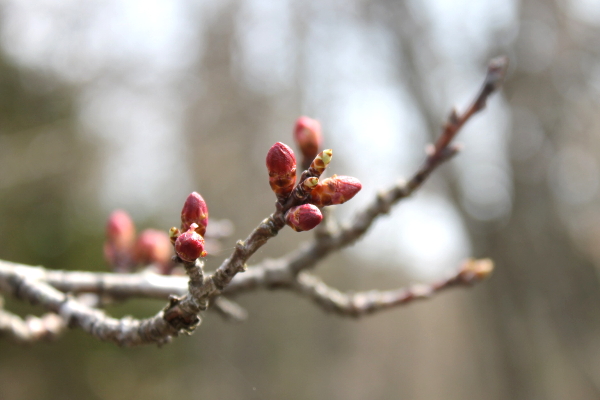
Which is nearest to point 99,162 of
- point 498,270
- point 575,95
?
point 498,270

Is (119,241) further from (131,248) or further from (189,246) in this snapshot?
(189,246)

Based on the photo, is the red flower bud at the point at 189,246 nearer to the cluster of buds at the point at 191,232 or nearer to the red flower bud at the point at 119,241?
the cluster of buds at the point at 191,232

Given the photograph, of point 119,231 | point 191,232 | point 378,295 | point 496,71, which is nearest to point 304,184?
point 191,232

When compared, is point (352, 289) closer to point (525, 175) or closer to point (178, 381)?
point (178, 381)

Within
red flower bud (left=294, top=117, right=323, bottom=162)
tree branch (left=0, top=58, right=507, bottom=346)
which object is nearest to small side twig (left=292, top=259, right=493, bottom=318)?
tree branch (left=0, top=58, right=507, bottom=346)

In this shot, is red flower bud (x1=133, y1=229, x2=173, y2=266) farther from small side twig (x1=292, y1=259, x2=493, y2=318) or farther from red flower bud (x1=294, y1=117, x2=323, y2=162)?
red flower bud (x1=294, y1=117, x2=323, y2=162)

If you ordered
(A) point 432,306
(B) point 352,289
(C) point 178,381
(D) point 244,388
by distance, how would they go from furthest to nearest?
(A) point 432,306
(B) point 352,289
(D) point 244,388
(C) point 178,381

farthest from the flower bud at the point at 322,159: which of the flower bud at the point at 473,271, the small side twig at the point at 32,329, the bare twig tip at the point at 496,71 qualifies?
the small side twig at the point at 32,329
